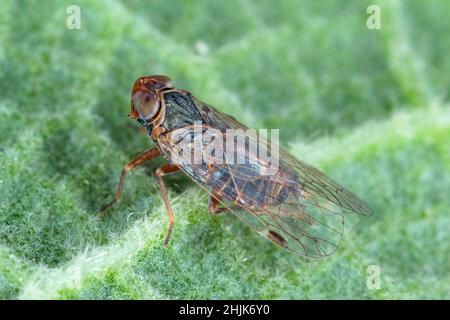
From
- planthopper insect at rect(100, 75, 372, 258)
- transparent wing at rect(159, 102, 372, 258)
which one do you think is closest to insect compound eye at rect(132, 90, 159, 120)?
planthopper insect at rect(100, 75, 372, 258)

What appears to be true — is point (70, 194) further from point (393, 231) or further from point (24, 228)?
point (393, 231)

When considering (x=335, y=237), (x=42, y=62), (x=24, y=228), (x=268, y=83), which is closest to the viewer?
(x=24, y=228)

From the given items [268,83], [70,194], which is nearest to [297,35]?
[268,83]

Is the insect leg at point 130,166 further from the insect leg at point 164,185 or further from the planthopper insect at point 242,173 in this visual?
the insect leg at point 164,185

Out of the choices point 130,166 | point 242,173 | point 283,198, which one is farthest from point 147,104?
point 283,198

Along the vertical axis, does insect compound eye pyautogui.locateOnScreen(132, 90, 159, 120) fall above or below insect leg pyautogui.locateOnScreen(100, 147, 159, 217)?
above

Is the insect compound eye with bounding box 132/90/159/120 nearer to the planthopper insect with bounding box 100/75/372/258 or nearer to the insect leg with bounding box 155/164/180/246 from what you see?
the planthopper insect with bounding box 100/75/372/258

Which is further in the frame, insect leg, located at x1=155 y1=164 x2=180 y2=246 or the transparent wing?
the transparent wing

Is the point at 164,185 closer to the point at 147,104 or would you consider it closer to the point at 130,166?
the point at 130,166
